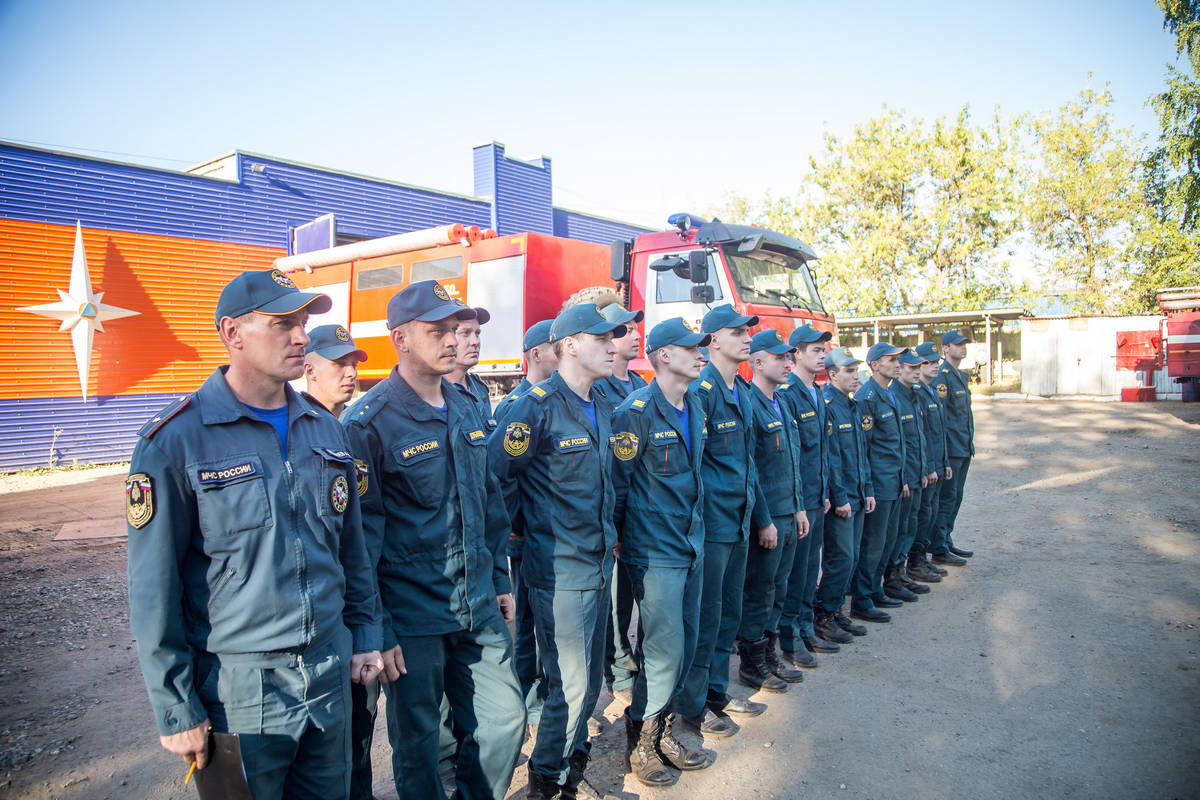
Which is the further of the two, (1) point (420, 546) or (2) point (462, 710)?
(2) point (462, 710)

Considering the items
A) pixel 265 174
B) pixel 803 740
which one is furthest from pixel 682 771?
pixel 265 174

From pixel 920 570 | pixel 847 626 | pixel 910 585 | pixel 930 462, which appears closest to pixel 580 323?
pixel 847 626

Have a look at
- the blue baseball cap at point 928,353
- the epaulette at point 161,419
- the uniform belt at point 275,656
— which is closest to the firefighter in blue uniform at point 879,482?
the blue baseball cap at point 928,353

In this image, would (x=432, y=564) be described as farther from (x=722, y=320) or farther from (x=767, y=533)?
(x=722, y=320)

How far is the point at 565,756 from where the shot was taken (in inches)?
118

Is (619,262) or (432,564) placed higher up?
(619,262)

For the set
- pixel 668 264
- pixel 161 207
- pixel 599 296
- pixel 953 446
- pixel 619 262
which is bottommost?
pixel 953 446

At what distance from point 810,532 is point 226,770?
3618mm

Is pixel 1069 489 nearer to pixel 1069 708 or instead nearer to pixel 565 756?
pixel 1069 708

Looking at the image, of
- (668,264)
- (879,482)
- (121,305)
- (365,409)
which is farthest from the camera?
(121,305)

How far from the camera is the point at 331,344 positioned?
3.46 metres

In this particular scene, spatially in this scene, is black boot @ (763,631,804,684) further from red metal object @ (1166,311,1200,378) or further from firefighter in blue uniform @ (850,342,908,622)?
red metal object @ (1166,311,1200,378)

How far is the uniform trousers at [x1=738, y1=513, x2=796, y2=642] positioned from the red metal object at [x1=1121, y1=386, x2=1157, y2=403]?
1858cm

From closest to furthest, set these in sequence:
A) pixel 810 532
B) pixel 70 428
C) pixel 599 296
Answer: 1. pixel 810 532
2. pixel 599 296
3. pixel 70 428
